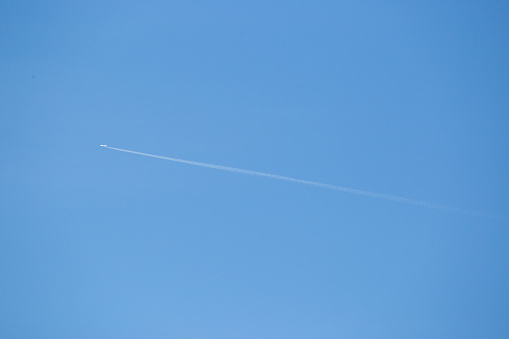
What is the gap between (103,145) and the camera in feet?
38.0

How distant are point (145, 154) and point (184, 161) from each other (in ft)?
4.92

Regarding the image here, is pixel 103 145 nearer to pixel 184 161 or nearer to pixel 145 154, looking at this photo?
pixel 145 154

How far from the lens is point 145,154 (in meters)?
11.6

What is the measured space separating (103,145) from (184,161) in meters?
3.12

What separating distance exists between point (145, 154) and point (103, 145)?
1620 millimetres

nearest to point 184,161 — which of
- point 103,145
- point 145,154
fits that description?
point 145,154

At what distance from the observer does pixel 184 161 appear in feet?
38.0
